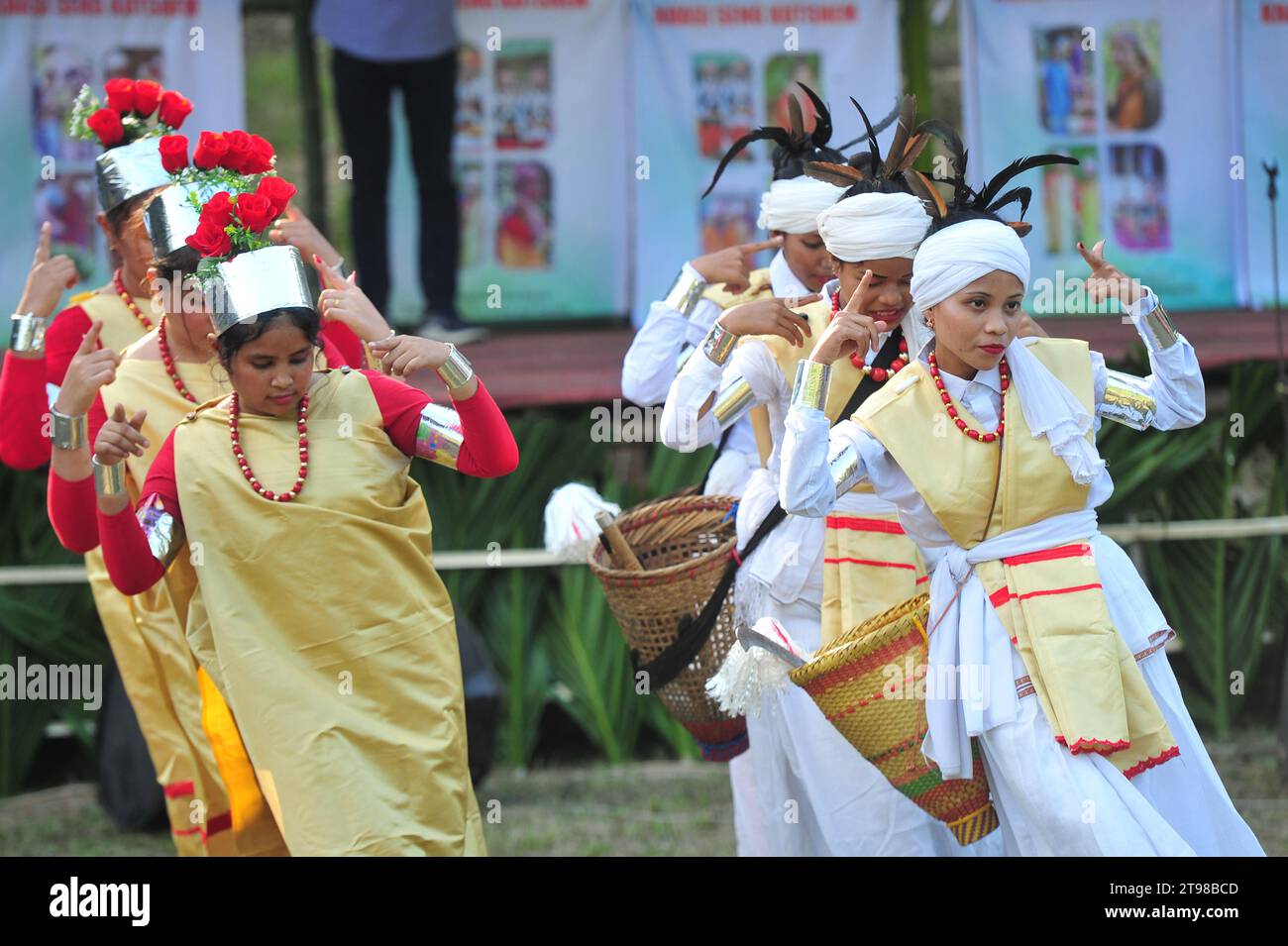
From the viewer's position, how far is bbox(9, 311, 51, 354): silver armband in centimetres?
509

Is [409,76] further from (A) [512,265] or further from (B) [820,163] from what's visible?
(B) [820,163]

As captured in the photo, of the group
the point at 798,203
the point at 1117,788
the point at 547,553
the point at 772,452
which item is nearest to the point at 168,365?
the point at 772,452

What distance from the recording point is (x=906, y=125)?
4449 millimetres

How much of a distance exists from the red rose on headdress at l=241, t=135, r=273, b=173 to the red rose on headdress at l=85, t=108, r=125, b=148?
822mm

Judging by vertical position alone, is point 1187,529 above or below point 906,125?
below

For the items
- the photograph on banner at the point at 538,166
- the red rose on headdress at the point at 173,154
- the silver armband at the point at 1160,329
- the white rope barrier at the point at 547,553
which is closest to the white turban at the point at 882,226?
the silver armband at the point at 1160,329

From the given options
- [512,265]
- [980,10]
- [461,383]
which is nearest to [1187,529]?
[980,10]

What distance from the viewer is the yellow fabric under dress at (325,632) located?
13.7 feet

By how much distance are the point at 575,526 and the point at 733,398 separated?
73cm

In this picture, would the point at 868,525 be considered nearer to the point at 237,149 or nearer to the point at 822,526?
the point at 822,526

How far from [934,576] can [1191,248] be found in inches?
199

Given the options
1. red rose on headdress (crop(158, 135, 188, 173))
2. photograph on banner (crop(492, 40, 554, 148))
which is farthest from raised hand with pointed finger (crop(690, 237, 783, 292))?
photograph on banner (crop(492, 40, 554, 148))

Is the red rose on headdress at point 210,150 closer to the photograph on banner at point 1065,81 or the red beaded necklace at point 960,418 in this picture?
the red beaded necklace at point 960,418

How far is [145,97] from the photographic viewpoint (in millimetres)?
5215
